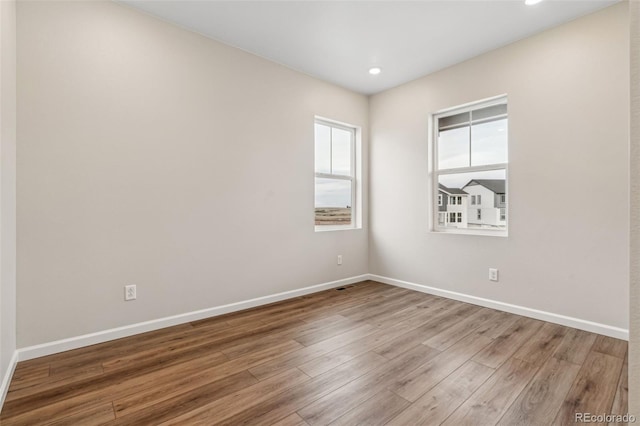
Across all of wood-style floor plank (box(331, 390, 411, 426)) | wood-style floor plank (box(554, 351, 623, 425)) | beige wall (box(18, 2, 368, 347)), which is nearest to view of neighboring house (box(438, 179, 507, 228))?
wood-style floor plank (box(554, 351, 623, 425))

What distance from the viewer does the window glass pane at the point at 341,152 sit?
165 inches

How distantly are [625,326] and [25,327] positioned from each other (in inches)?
180

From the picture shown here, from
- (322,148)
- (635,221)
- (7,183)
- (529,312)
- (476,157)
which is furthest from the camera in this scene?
(322,148)

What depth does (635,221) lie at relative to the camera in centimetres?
66

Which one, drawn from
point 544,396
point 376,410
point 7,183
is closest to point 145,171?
point 7,183

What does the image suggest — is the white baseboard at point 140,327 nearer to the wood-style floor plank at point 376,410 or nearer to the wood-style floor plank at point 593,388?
the wood-style floor plank at point 376,410

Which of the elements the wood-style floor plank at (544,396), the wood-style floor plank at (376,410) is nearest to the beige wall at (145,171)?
the wood-style floor plank at (376,410)

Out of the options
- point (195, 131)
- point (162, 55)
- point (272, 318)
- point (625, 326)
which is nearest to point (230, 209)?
point (195, 131)

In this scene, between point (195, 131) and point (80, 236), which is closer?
point (80, 236)

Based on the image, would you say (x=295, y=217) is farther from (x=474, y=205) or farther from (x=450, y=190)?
(x=474, y=205)

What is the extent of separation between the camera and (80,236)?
2.29 metres

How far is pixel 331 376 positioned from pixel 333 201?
101 inches

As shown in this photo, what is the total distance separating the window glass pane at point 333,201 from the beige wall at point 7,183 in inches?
110

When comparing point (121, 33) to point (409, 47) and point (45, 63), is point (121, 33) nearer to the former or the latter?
point (45, 63)
